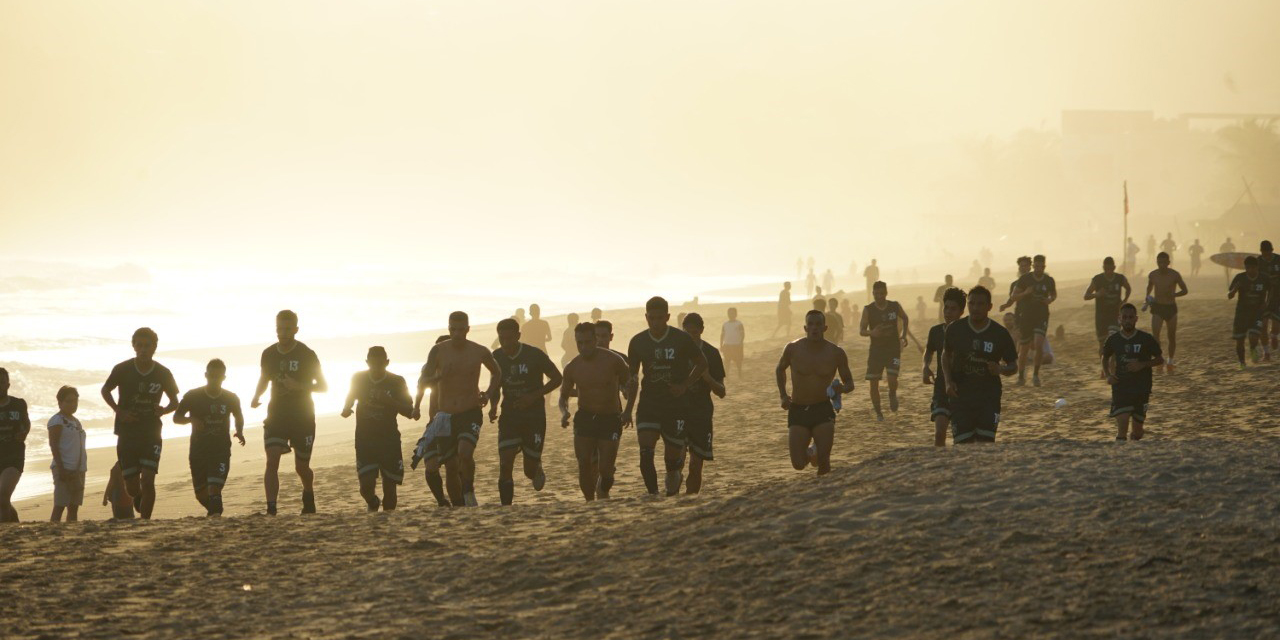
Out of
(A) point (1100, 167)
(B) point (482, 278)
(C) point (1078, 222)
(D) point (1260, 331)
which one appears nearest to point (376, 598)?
(D) point (1260, 331)

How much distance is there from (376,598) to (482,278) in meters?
113

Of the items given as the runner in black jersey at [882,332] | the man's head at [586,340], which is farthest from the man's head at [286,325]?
the runner in black jersey at [882,332]

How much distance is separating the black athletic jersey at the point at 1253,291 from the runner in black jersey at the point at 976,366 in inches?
338

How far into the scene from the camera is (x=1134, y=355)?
1200 centimetres

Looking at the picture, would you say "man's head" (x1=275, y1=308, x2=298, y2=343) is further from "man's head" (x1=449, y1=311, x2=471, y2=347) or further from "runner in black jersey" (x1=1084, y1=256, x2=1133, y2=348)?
"runner in black jersey" (x1=1084, y1=256, x2=1133, y2=348)

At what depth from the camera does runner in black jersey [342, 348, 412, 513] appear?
11.0 m

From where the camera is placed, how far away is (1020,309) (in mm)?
17656

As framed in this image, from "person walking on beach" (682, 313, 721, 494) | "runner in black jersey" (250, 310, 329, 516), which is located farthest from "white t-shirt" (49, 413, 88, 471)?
"person walking on beach" (682, 313, 721, 494)

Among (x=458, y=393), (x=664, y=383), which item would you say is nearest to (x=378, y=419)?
(x=458, y=393)

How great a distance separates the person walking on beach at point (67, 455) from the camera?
11.5 metres

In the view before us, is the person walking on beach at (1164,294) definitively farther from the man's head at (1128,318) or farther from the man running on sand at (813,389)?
the man running on sand at (813,389)

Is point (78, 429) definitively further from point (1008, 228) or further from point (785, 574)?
point (1008, 228)

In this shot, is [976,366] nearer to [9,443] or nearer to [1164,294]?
[9,443]

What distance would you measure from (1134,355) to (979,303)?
2500 millimetres
